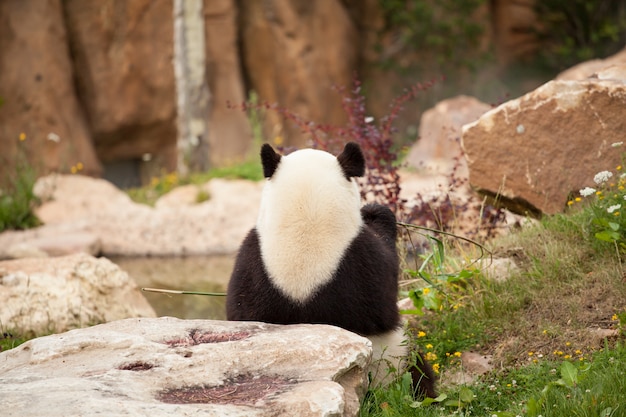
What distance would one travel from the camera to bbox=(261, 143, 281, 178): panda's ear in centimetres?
360

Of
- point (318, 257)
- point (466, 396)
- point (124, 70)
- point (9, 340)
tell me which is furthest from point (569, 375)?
point (124, 70)

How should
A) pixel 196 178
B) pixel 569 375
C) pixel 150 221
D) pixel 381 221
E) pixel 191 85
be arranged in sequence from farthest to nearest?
1. pixel 191 85
2. pixel 196 178
3. pixel 150 221
4. pixel 381 221
5. pixel 569 375

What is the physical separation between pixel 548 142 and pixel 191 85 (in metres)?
8.45

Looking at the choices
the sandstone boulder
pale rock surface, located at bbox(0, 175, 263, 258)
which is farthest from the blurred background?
the sandstone boulder

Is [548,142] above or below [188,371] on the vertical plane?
above

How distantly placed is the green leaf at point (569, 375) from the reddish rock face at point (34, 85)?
1110cm

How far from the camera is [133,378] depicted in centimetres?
305

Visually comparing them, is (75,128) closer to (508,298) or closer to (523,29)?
(523,29)

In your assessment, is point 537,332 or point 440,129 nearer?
point 537,332

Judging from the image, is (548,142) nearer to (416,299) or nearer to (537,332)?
(537,332)

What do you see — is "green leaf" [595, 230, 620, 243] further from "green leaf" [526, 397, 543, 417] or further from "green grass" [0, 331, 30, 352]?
Answer: "green grass" [0, 331, 30, 352]

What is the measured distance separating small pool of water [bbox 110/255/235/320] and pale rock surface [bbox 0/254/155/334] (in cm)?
79

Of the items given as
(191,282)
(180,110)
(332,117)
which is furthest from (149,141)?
(191,282)

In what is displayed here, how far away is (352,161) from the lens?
3.63 meters
